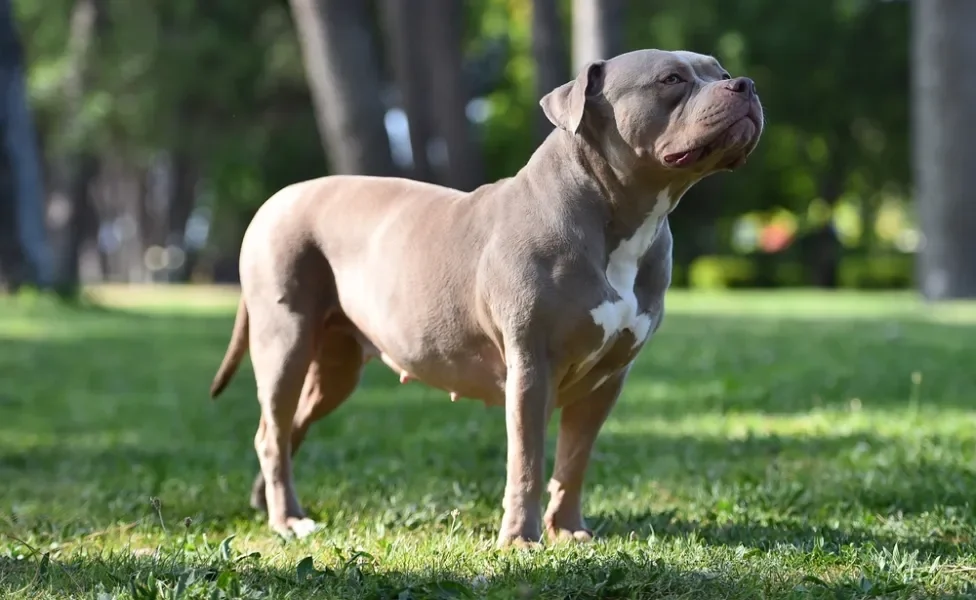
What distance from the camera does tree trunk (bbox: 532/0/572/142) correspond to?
19.5 meters

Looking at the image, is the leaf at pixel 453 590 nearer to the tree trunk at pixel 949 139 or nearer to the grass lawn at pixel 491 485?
the grass lawn at pixel 491 485

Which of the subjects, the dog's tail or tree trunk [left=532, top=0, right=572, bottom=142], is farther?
tree trunk [left=532, top=0, right=572, bottom=142]

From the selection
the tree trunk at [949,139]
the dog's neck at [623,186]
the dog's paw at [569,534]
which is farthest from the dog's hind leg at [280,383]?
the tree trunk at [949,139]

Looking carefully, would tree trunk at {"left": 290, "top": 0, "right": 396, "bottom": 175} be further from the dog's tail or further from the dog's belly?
the dog's belly

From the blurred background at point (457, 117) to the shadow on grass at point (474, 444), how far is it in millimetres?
7347

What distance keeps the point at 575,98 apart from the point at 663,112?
0.97ft

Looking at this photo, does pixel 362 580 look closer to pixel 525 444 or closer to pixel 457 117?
pixel 525 444

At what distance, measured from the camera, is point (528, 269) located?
418cm

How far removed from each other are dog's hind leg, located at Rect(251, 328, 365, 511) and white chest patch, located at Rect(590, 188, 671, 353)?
154cm

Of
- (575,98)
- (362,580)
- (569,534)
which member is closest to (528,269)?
(575,98)

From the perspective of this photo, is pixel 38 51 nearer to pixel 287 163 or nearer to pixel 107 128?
pixel 107 128

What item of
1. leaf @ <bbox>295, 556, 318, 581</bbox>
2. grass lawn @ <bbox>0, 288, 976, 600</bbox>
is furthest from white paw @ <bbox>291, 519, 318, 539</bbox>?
leaf @ <bbox>295, 556, 318, 581</bbox>

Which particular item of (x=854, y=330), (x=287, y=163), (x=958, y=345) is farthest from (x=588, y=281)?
(x=287, y=163)

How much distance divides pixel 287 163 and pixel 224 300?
8.24 meters
